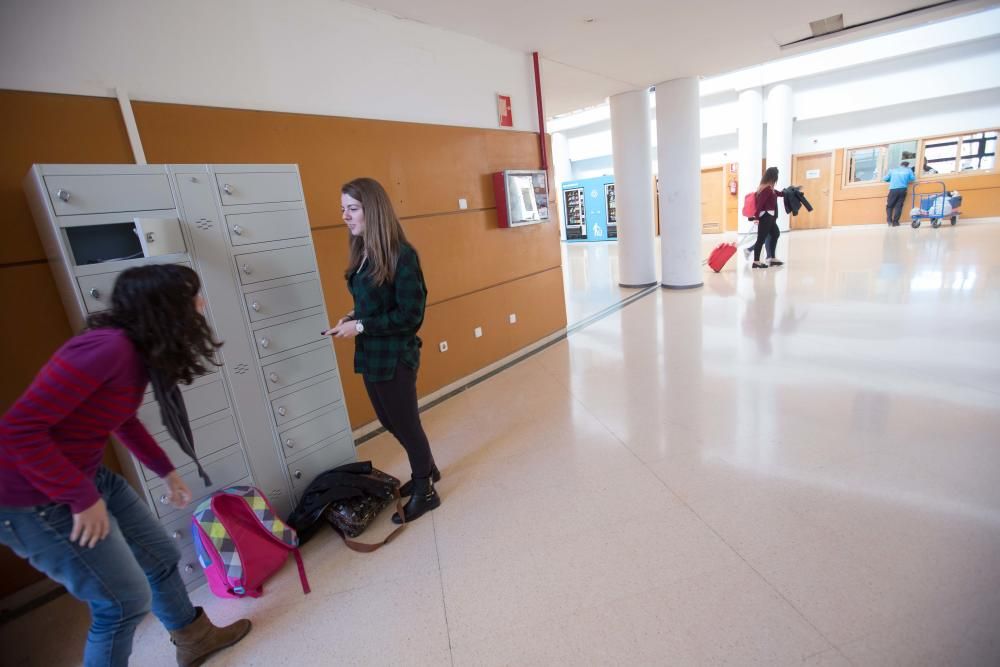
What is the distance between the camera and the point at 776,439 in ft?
8.69

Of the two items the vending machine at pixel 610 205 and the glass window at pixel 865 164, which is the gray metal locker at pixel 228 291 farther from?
the glass window at pixel 865 164

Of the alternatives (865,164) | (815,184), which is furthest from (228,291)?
(865,164)

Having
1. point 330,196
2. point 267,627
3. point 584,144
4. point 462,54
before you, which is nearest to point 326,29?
point 330,196

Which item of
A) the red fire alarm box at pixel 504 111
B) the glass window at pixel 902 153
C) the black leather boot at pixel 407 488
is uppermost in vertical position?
the red fire alarm box at pixel 504 111

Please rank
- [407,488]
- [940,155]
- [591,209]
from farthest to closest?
[591,209], [940,155], [407,488]

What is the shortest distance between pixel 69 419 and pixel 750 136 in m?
13.9

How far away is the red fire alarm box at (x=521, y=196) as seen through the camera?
416 cm

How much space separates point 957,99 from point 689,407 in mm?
12707

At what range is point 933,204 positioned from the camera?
10516 mm

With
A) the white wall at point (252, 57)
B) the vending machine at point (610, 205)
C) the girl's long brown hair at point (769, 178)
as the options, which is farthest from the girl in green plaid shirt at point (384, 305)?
the vending machine at point (610, 205)

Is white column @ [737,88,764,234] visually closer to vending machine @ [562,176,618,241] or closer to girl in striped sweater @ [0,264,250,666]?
vending machine @ [562,176,618,241]

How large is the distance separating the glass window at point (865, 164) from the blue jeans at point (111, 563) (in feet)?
50.4

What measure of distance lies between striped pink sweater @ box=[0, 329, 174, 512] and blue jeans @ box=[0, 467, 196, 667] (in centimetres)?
8

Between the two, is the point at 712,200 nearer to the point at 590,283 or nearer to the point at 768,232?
the point at 768,232
